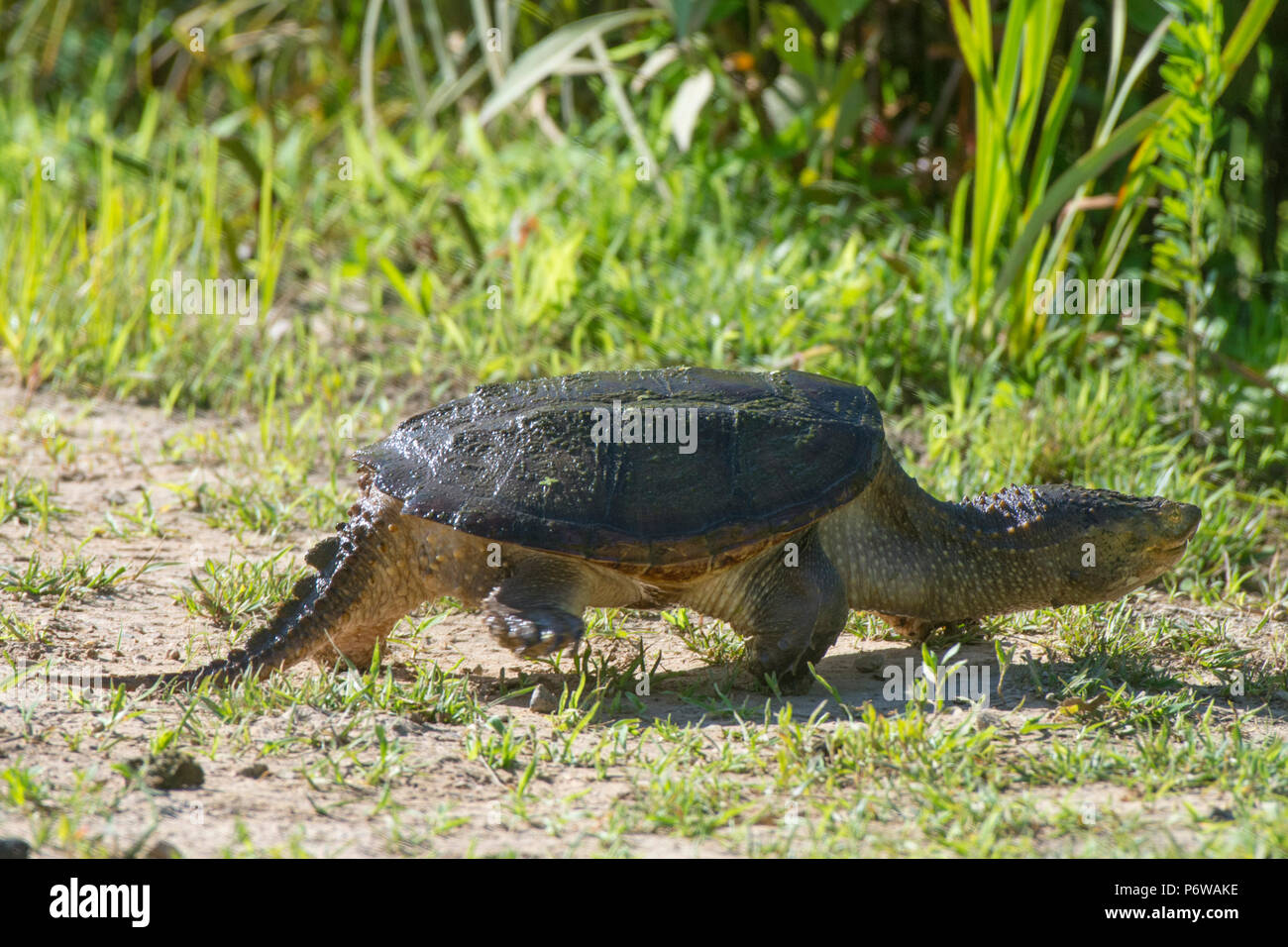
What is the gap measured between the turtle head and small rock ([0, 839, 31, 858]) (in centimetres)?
224

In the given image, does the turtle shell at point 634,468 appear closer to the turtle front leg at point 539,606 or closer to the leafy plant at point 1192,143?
the turtle front leg at point 539,606

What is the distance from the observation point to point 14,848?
6.71 ft

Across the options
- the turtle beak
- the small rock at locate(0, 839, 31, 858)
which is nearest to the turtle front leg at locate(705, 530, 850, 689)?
the turtle beak

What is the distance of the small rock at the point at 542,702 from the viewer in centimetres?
279

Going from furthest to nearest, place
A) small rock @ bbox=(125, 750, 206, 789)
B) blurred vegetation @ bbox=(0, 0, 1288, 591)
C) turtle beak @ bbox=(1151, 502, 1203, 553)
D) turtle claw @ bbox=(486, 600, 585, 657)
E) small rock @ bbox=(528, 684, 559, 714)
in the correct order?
blurred vegetation @ bbox=(0, 0, 1288, 591)
turtle beak @ bbox=(1151, 502, 1203, 553)
small rock @ bbox=(528, 684, 559, 714)
turtle claw @ bbox=(486, 600, 585, 657)
small rock @ bbox=(125, 750, 206, 789)

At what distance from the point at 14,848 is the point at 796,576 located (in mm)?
1628

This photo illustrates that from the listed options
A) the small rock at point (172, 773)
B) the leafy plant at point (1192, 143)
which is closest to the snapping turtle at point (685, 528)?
the small rock at point (172, 773)

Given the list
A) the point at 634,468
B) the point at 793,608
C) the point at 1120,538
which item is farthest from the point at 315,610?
the point at 1120,538

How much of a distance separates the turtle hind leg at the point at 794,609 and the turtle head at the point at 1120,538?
0.58 m

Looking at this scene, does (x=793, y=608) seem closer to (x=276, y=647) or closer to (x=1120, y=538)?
(x=1120, y=538)

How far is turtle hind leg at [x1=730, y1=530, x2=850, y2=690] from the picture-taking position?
287 cm

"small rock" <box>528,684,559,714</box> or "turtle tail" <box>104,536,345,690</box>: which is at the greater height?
"turtle tail" <box>104,536,345,690</box>

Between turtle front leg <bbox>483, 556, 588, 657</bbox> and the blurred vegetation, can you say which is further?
the blurred vegetation

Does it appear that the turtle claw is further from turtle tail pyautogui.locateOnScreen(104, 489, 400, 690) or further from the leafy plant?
the leafy plant
